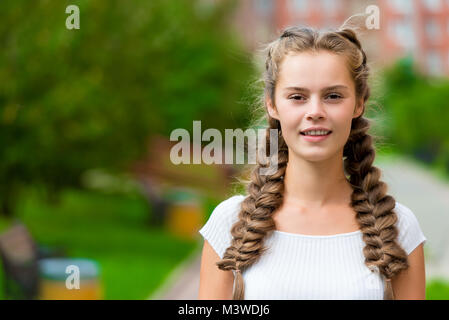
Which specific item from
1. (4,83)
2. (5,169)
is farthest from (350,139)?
(5,169)

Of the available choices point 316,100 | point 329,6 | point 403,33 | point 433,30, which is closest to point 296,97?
point 316,100

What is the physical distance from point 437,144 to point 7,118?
38357mm

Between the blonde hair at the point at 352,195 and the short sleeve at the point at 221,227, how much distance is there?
3 cm

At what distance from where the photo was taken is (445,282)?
1085 cm

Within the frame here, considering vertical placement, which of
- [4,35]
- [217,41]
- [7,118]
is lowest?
[7,118]

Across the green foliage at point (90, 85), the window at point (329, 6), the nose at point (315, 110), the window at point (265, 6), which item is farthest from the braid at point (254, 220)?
the window at point (265, 6)

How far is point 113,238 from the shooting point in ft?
61.1

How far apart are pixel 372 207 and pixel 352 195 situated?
0.29ft

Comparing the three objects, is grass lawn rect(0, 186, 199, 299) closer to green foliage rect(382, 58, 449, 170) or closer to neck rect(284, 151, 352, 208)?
neck rect(284, 151, 352, 208)

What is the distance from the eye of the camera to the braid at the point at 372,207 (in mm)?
2498

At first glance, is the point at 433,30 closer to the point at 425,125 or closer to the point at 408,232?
the point at 425,125

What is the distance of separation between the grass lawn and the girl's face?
9265 mm

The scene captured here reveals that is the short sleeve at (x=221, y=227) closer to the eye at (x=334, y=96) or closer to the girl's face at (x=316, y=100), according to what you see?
the girl's face at (x=316, y=100)
